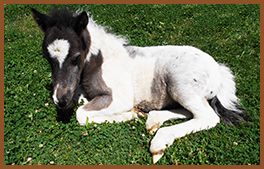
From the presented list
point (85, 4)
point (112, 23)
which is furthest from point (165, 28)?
point (85, 4)

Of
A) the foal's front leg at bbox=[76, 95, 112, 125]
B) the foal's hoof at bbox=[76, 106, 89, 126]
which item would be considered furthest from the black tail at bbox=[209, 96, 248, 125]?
the foal's hoof at bbox=[76, 106, 89, 126]

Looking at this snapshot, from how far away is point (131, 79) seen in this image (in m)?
6.70

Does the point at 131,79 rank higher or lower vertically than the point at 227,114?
lower

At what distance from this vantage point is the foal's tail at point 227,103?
6.37 metres

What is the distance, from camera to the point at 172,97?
21.3ft

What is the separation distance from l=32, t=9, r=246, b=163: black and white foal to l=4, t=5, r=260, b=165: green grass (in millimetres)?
237

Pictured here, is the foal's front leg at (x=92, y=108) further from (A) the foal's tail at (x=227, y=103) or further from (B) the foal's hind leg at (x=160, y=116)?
(A) the foal's tail at (x=227, y=103)

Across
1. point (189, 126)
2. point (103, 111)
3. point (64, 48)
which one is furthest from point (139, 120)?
point (64, 48)

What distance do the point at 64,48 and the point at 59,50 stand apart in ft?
0.25

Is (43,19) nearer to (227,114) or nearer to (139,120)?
(139,120)

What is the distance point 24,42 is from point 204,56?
15.5 ft

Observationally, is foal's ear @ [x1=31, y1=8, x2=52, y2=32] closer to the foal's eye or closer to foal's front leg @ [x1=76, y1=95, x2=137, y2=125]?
the foal's eye

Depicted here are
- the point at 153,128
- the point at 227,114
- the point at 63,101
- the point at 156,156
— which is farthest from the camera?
the point at 227,114

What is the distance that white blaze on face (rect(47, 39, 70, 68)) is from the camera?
579cm
